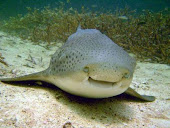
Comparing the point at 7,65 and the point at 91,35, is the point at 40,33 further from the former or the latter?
the point at 91,35

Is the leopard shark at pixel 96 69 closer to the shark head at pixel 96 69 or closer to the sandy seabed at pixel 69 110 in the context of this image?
the shark head at pixel 96 69

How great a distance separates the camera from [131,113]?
2.51 metres

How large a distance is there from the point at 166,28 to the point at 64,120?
27.5ft

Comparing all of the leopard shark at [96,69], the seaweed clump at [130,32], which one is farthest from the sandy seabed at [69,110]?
the seaweed clump at [130,32]

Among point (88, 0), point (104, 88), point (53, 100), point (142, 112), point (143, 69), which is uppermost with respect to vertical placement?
point (88, 0)

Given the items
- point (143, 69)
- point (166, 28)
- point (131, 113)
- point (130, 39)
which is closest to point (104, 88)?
point (131, 113)

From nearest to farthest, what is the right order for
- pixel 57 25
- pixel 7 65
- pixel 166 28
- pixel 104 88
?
pixel 104 88
pixel 7 65
pixel 166 28
pixel 57 25

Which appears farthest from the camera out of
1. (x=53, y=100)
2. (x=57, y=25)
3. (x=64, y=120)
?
(x=57, y=25)

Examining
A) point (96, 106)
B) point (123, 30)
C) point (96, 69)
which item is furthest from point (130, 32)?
point (96, 69)

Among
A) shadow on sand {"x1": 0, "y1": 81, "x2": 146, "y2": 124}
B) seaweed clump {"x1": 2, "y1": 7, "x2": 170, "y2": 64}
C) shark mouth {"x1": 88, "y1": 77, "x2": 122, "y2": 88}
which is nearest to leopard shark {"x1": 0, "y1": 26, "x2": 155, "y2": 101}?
shark mouth {"x1": 88, "y1": 77, "x2": 122, "y2": 88}

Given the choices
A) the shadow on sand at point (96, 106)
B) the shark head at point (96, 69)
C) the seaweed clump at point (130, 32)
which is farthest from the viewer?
the seaweed clump at point (130, 32)

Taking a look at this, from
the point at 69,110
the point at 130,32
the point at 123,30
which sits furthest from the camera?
the point at 123,30

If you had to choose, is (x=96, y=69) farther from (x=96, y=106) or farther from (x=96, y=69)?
(x=96, y=106)

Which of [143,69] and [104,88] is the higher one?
[104,88]
